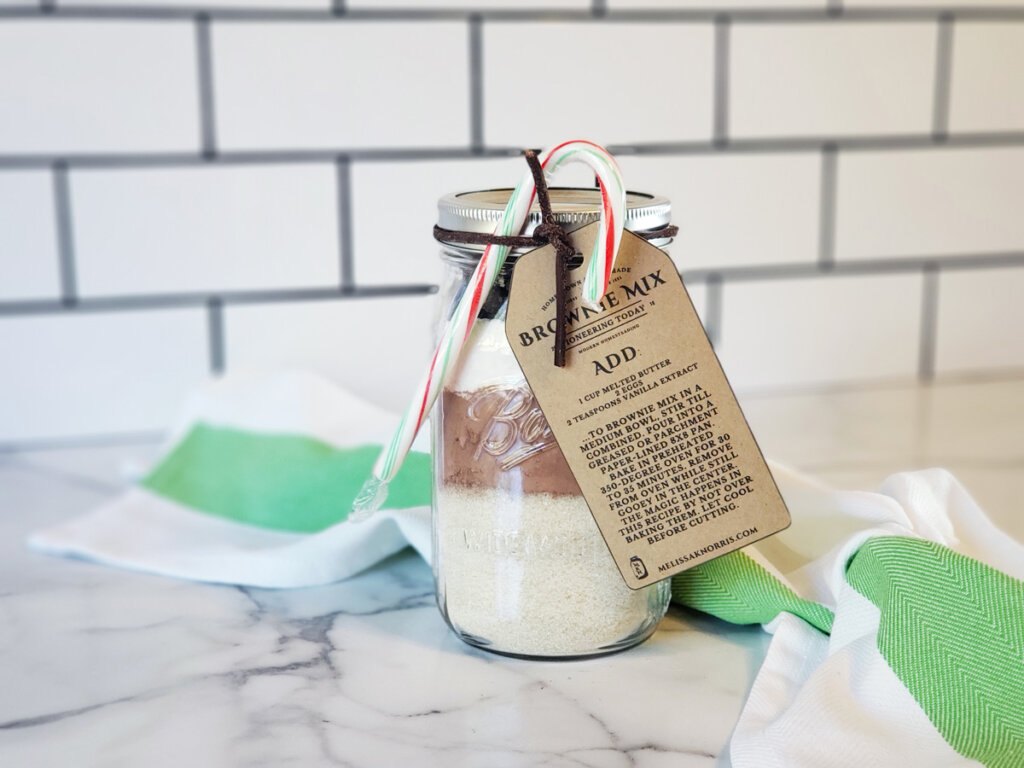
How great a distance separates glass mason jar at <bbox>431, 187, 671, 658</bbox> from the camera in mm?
494

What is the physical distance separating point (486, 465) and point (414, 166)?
0.51 metres

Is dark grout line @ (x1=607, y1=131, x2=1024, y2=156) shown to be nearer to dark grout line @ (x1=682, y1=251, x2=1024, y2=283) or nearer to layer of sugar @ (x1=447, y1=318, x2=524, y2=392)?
dark grout line @ (x1=682, y1=251, x2=1024, y2=283)

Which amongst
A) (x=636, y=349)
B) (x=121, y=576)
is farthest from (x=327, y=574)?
(x=636, y=349)

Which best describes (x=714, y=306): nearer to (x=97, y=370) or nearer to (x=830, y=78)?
(x=830, y=78)

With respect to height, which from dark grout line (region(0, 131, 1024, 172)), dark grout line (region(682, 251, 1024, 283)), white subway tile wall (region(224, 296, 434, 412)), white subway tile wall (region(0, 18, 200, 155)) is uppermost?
white subway tile wall (region(0, 18, 200, 155))

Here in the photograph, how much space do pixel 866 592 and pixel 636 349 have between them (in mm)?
152

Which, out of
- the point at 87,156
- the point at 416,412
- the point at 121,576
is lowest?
the point at 121,576

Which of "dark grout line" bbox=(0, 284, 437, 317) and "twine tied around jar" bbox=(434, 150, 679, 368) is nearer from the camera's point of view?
"twine tied around jar" bbox=(434, 150, 679, 368)

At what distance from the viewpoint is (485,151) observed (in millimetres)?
971

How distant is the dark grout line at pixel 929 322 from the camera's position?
110 centimetres

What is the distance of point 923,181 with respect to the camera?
1082mm

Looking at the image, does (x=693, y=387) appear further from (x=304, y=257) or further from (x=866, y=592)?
(x=304, y=257)

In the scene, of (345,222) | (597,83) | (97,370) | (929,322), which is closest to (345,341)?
(345,222)

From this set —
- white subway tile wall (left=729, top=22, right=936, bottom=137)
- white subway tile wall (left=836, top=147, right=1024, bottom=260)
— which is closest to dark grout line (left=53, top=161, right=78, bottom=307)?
white subway tile wall (left=729, top=22, right=936, bottom=137)
